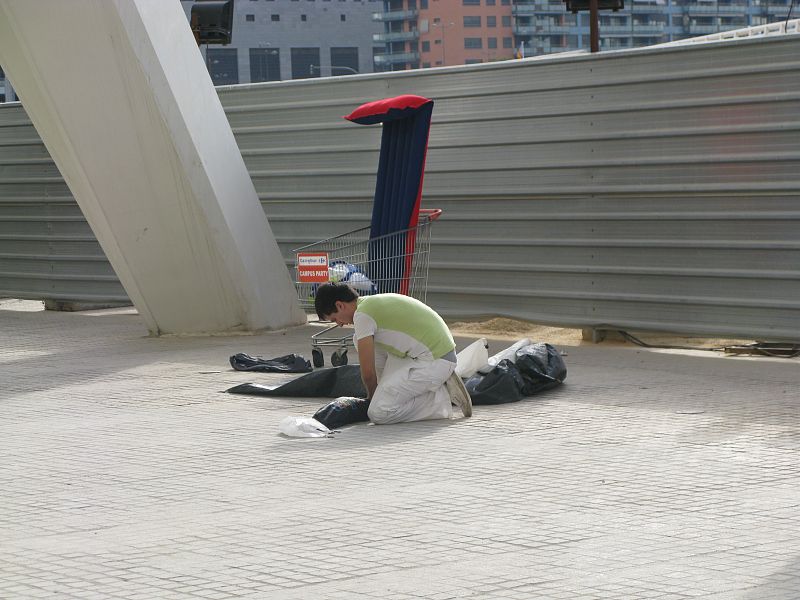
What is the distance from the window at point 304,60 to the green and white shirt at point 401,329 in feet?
412

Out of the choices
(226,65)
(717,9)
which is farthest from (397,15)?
(717,9)

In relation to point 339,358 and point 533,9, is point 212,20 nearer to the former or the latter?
point 339,358

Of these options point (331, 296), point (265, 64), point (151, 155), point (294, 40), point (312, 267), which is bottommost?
point (312, 267)

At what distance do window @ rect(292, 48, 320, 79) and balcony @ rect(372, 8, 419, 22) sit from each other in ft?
27.5

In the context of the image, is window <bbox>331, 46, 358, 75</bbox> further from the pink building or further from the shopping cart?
the shopping cart

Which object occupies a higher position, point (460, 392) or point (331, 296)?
point (331, 296)

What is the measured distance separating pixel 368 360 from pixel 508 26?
135 meters

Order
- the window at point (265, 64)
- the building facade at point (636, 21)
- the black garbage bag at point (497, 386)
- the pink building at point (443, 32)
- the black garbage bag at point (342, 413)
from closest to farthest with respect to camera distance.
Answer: the black garbage bag at point (342, 413) → the black garbage bag at point (497, 386) → the window at point (265, 64) → the building facade at point (636, 21) → the pink building at point (443, 32)

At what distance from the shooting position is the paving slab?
5258mm

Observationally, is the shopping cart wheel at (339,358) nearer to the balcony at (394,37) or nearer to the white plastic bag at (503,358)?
the white plastic bag at (503,358)

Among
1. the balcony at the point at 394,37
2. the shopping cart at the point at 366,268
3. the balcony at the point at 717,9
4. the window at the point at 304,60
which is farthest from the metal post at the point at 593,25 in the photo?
the balcony at the point at 717,9

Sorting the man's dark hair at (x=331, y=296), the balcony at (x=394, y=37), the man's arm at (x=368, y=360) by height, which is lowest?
the man's arm at (x=368, y=360)

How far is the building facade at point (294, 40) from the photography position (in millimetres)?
130000

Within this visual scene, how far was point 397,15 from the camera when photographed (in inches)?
5482
